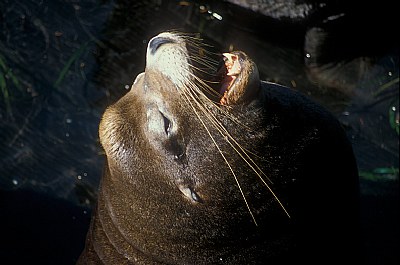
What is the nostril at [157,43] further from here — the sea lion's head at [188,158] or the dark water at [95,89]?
the dark water at [95,89]

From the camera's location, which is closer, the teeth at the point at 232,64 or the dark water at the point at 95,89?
the teeth at the point at 232,64

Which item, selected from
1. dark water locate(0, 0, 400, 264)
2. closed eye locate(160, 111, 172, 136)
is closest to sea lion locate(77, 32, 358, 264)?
closed eye locate(160, 111, 172, 136)

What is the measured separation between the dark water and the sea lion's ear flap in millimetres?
2313

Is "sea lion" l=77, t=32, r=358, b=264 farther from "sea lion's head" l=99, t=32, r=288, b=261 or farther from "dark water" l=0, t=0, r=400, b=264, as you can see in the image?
"dark water" l=0, t=0, r=400, b=264

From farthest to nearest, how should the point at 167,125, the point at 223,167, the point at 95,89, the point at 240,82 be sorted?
the point at 95,89
the point at 167,125
the point at 223,167
the point at 240,82

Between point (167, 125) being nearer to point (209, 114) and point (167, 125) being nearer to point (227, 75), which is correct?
point (209, 114)

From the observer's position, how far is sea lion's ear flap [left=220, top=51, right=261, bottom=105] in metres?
3.49

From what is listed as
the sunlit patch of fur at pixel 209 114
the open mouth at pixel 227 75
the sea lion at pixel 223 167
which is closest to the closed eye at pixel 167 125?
the sea lion at pixel 223 167

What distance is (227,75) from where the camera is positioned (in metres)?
3.66

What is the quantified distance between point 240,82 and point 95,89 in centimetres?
260

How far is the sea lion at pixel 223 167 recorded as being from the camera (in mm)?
3580

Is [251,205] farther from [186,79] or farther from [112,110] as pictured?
[112,110]

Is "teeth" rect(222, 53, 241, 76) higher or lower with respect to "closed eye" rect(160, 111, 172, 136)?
higher

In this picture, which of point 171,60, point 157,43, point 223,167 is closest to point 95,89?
point 157,43
